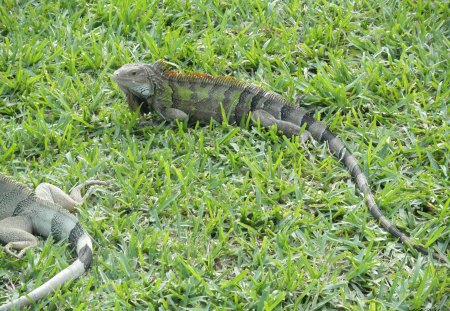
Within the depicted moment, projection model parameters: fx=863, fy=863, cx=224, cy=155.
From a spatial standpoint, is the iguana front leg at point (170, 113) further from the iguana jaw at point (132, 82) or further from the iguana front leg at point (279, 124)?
the iguana front leg at point (279, 124)

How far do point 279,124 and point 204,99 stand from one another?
0.59 meters

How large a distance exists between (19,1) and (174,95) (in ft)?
6.88

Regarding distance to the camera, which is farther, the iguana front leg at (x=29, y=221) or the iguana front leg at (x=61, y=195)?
the iguana front leg at (x=61, y=195)

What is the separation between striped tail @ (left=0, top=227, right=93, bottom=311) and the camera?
4664mm

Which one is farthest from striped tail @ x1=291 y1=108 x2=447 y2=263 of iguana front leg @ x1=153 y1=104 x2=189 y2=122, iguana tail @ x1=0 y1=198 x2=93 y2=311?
iguana tail @ x1=0 y1=198 x2=93 y2=311

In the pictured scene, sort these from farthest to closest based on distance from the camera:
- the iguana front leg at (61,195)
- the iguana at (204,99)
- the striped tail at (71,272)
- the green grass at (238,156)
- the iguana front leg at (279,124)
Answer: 1. the iguana at (204,99)
2. the iguana front leg at (279,124)
3. the iguana front leg at (61,195)
4. the green grass at (238,156)
5. the striped tail at (71,272)

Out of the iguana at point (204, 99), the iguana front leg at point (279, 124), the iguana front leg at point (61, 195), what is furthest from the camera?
the iguana at point (204, 99)

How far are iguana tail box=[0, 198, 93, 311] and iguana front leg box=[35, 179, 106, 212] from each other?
97 mm

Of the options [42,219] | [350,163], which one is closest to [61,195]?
[42,219]

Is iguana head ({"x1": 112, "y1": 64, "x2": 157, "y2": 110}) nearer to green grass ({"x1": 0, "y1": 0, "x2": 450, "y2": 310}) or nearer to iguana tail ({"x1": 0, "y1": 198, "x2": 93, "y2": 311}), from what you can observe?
green grass ({"x1": 0, "y1": 0, "x2": 450, "y2": 310})

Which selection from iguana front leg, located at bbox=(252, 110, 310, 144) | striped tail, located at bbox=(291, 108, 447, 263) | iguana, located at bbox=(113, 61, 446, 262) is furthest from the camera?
iguana, located at bbox=(113, 61, 446, 262)

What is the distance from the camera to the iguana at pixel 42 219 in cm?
498

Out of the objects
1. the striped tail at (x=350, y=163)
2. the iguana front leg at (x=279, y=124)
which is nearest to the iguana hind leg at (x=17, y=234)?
the iguana front leg at (x=279, y=124)

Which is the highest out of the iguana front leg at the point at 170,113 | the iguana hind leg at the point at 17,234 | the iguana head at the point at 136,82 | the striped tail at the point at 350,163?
the iguana head at the point at 136,82
